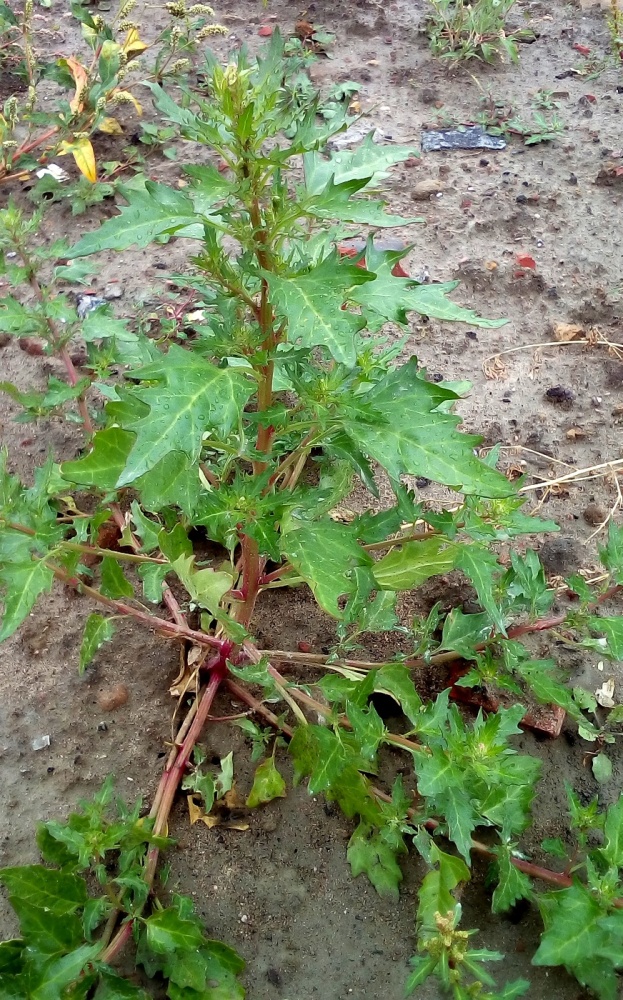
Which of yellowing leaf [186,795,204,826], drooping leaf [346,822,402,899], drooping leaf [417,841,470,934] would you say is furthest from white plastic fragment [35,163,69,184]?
drooping leaf [417,841,470,934]

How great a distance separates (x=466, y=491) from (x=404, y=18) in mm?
4350

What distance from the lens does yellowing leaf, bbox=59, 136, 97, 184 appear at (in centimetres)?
336

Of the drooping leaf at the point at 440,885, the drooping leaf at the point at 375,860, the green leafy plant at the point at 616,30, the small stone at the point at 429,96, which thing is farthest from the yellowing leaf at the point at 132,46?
the drooping leaf at the point at 440,885

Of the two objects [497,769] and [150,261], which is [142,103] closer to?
[150,261]

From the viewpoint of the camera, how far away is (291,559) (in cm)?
151

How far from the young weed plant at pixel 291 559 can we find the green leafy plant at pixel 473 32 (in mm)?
3179

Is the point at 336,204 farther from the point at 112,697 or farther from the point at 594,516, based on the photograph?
the point at 594,516

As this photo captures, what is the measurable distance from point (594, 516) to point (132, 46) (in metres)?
3.41

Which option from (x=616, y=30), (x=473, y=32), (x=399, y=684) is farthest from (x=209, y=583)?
(x=616, y=30)

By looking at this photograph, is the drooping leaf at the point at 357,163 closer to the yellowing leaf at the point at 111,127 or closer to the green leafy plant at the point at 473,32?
the yellowing leaf at the point at 111,127

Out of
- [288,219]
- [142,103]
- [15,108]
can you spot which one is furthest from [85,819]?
[142,103]

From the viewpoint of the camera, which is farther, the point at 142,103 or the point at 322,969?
the point at 142,103

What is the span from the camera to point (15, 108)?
10.7ft

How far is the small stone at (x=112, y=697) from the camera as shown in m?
2.17
